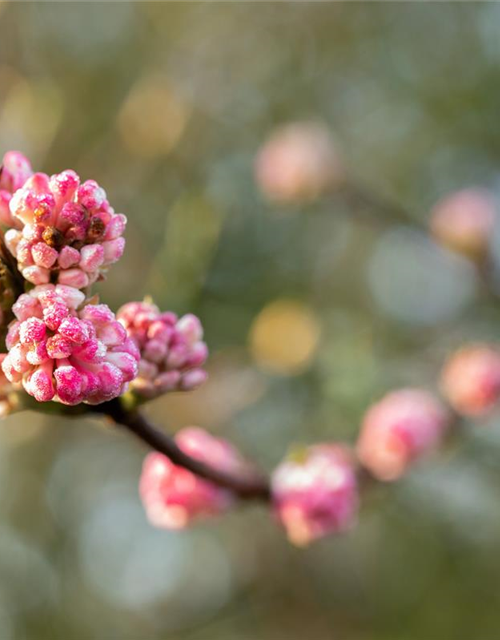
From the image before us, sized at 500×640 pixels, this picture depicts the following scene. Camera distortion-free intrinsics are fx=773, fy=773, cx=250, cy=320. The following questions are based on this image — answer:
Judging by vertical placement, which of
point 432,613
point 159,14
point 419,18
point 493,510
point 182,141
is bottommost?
point 432,613

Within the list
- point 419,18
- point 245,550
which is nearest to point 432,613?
point 245,550

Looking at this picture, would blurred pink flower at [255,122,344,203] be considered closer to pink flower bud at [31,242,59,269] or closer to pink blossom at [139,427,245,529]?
pink blossom at [139,427,245,529]

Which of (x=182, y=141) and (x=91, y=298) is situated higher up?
(x=91, y=298)

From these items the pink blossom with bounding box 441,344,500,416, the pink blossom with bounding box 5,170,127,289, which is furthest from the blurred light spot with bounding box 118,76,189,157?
the pink blossom with bounding box 5,170,127,289

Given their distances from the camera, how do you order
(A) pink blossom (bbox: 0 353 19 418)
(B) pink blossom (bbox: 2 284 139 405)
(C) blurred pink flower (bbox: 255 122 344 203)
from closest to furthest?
(B) pink blossom (bbox: 2 284 139 405) → (A) pink blossom (bbox: 0 353 19 418) → (C) blurred pink flower (bbox: 255 122 344 203)

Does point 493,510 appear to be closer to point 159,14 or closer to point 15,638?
point 15,638

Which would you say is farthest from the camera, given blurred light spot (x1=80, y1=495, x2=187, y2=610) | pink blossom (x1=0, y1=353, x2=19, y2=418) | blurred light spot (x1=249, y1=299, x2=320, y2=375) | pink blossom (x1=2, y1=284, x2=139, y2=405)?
blurred light spot (x1=80, y1=495, x2=187, y2=610)

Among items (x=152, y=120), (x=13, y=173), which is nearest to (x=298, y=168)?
(x=152, y=120)
